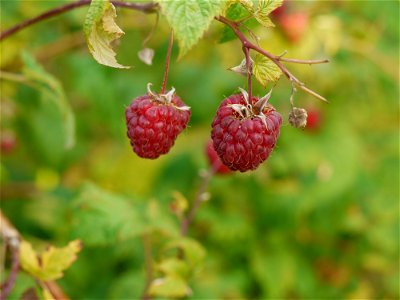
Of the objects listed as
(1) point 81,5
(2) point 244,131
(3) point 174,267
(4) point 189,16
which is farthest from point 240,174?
(4) point 189,16

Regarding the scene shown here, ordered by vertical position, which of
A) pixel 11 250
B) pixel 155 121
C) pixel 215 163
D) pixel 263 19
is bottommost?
pixel 215 163

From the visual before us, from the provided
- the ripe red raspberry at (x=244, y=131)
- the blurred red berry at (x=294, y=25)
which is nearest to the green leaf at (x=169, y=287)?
the ripe red raspberry at (x=244, y=131)

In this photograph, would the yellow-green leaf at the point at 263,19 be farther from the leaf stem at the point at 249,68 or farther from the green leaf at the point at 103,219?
the green leaf at the point at 103,219

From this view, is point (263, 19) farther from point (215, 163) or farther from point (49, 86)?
point (215, 163)

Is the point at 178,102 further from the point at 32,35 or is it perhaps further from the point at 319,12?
the point at 319,12

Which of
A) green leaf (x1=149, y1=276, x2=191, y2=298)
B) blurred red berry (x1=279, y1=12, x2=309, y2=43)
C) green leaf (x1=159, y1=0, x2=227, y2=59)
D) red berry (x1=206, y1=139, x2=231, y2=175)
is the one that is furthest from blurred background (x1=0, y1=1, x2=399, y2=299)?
green leaf (x1=159, y1=0, x2=227, y2=59)

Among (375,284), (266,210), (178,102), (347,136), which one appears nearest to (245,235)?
(266,210)
